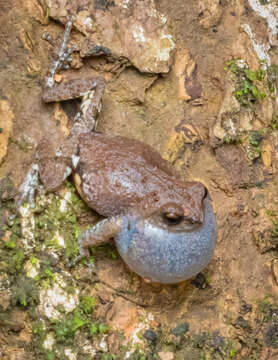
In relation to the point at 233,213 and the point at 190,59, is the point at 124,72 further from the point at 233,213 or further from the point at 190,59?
the point at 233,213

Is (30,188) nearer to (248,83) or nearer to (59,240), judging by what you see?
(59,240)

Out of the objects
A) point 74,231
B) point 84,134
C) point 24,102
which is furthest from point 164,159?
point 24,102

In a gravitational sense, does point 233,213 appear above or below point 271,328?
above

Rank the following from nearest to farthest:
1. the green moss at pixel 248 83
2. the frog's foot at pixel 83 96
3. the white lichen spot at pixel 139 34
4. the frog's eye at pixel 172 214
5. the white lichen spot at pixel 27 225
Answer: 1. the frog's eye at pixel 172 214
2. the white lichen spot at pixel 27 225
3. the frog's foot at pixel 83 96
4. the white lichen spot at pixel 139 34
5. the green moss at pixel 248 83

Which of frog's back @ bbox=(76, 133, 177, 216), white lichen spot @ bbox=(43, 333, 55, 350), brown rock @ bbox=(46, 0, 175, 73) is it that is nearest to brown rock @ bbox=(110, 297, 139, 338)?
white lichen spot @ bbox=(43, 333, 55, 350)

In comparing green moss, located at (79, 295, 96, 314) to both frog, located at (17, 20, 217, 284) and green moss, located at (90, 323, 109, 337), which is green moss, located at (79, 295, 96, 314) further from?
frog, located at (17, 20, 217, 284)

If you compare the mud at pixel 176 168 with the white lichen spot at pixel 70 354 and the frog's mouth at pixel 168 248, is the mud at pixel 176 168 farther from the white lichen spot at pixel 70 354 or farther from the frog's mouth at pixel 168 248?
the frog's mouth at pixel 168 248

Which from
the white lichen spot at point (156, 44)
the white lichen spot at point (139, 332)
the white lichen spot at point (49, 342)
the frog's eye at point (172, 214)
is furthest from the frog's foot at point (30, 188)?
the white lichen spot at point (156, 44)
